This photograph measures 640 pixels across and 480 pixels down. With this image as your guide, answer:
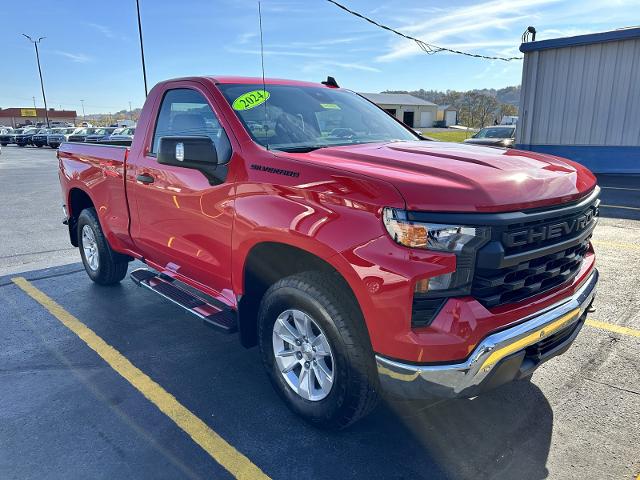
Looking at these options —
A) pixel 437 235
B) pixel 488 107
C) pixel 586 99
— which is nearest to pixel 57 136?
pixel 586 99

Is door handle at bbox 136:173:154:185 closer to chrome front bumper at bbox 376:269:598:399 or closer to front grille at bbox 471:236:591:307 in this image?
chrome front bumper at bbox 376:269:598:399

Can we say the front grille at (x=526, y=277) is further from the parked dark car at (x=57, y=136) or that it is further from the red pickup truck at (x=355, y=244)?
the parked dark car at (x=57, y=136)

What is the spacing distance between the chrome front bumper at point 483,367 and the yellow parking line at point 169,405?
0.85 metres

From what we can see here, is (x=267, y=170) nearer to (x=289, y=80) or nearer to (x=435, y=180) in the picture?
(x=435, y=180)

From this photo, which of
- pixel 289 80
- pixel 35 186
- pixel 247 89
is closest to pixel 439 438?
pixel 247 89

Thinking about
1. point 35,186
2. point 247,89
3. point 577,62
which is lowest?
point 35,186

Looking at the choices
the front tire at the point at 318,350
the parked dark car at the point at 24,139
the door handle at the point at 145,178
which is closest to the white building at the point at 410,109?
the parked dark car at the point at 24,139

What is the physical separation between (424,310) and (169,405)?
1813 millimetres

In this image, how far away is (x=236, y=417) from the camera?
2973 millimetres

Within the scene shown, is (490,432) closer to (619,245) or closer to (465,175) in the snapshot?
(465,175)

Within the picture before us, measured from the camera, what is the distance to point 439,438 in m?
2.76

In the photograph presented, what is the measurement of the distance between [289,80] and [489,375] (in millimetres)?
2817

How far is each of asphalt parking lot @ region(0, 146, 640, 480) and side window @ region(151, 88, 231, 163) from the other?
1556mm

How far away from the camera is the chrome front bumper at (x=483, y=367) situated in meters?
2.22
